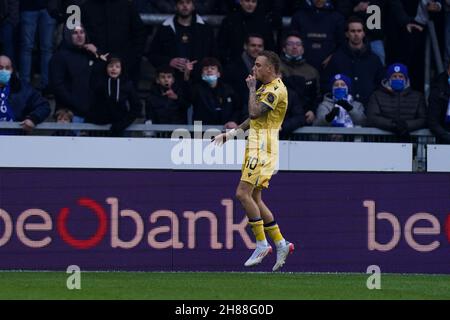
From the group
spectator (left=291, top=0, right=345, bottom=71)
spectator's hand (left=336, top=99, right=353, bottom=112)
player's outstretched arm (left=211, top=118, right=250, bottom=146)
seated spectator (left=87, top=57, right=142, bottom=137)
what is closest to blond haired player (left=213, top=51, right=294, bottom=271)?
player's outstretched arm (left=211, top=118, right=250, bottom=146)

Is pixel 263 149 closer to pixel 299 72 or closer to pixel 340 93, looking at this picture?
pixel 340 93

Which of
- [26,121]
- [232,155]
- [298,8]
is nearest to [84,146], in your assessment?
[26,121]

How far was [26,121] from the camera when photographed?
1582 centimetres

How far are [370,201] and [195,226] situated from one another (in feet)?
7.25

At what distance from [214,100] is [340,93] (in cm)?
170

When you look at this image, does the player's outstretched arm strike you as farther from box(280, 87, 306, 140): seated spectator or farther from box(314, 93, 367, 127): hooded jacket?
box(314, 93, 367, 127): hooded jacket

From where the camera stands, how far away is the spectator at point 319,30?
1834cm

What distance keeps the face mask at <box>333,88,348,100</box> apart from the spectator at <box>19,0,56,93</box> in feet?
13.2

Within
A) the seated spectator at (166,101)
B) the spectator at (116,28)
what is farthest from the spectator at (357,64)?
the spectator at (116,28)

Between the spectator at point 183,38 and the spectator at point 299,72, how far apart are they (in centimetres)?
113

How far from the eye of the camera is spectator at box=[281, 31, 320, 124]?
684 inches

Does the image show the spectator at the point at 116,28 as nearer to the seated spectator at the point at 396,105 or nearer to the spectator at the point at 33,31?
the spectator at the point at 33,31

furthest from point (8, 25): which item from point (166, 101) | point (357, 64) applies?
point (357, 64)

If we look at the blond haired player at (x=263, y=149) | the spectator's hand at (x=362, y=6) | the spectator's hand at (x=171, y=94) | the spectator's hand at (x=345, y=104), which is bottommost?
the blond haired player at (x=263, y=149)
